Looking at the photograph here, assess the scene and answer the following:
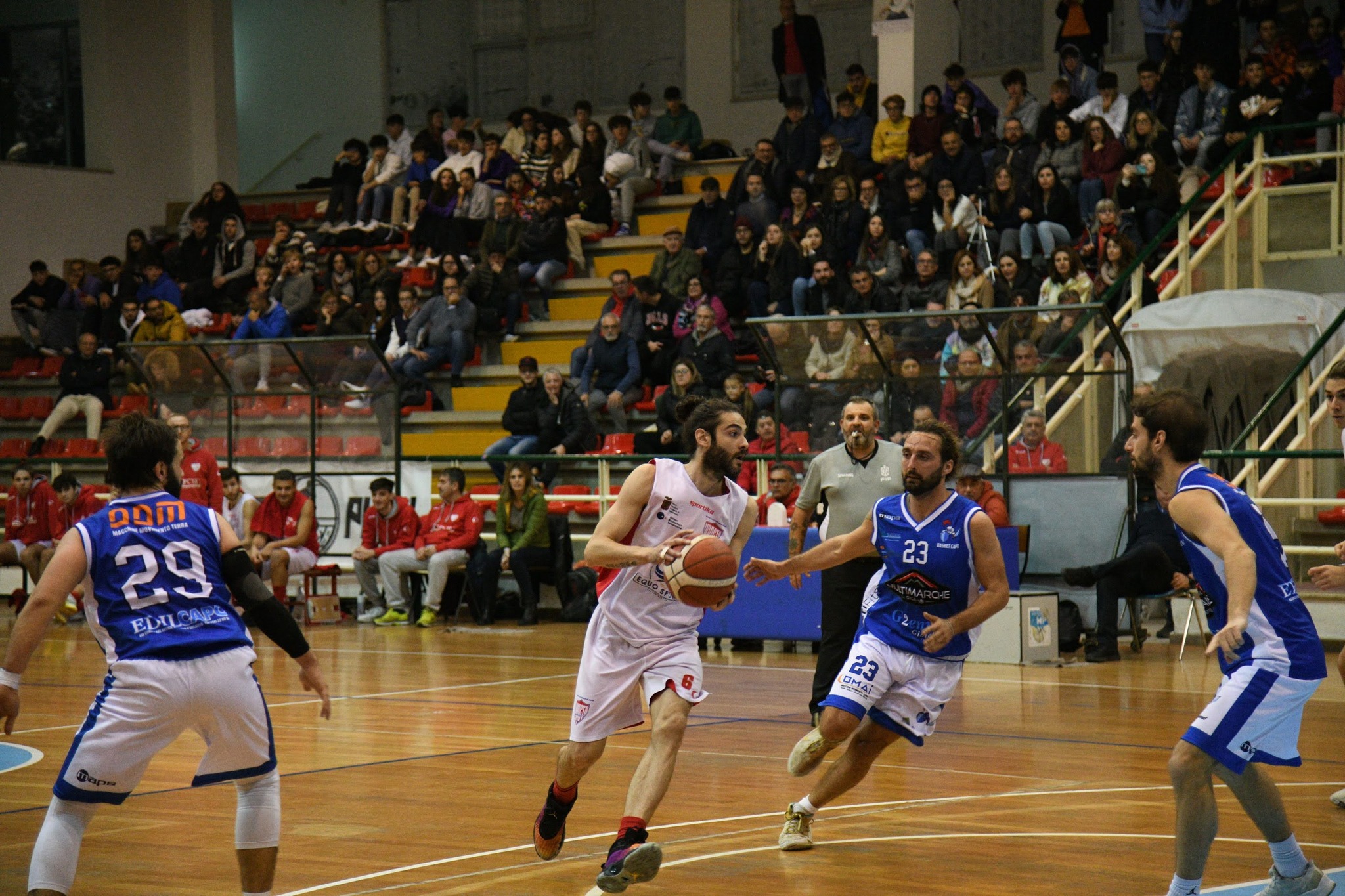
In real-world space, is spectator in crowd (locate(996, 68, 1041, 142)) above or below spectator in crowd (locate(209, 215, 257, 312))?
above

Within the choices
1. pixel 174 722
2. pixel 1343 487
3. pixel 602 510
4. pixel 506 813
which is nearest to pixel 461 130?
pixel 602 510

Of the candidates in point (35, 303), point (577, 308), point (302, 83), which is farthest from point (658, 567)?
point (302, 83)

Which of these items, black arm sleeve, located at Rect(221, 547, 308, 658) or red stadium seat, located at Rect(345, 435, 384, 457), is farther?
red stadium seat, located at Rect(345, 435, 384, 457)

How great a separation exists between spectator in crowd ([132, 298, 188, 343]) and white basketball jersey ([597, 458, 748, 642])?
1607cm

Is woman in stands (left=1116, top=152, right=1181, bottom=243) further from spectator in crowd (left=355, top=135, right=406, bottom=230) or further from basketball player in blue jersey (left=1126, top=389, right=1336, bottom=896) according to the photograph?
basketball player in blue jersey (left=1126, top=389, right=1336, bottom=896)

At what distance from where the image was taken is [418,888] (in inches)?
216

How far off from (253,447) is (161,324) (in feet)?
15.6

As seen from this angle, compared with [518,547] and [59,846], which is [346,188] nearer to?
[518,547]

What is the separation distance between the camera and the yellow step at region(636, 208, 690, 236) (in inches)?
811

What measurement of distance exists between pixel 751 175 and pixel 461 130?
561 centimetres

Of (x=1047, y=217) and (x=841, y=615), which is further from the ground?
(x=1047, y=217)

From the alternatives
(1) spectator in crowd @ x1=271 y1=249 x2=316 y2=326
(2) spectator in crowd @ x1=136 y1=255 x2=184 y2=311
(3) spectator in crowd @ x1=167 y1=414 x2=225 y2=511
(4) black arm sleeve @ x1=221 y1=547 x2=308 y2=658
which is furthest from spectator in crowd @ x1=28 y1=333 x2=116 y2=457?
(4) black arm sleeve @ x1=221 y1=547 x2=308 y2=658

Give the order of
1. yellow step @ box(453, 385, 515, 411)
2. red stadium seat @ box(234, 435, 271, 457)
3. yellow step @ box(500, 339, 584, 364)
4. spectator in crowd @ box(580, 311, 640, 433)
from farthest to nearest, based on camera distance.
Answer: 1. yellow step @ box(500, 339, 584, 364)
2. yellow step @ box(453, 385, 515, 411)
3. spectator in crowd @ box(580, 311, 640, 433)
4. red stadium seat @ box(234, 435, 271, 457)

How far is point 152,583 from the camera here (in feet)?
14.8
